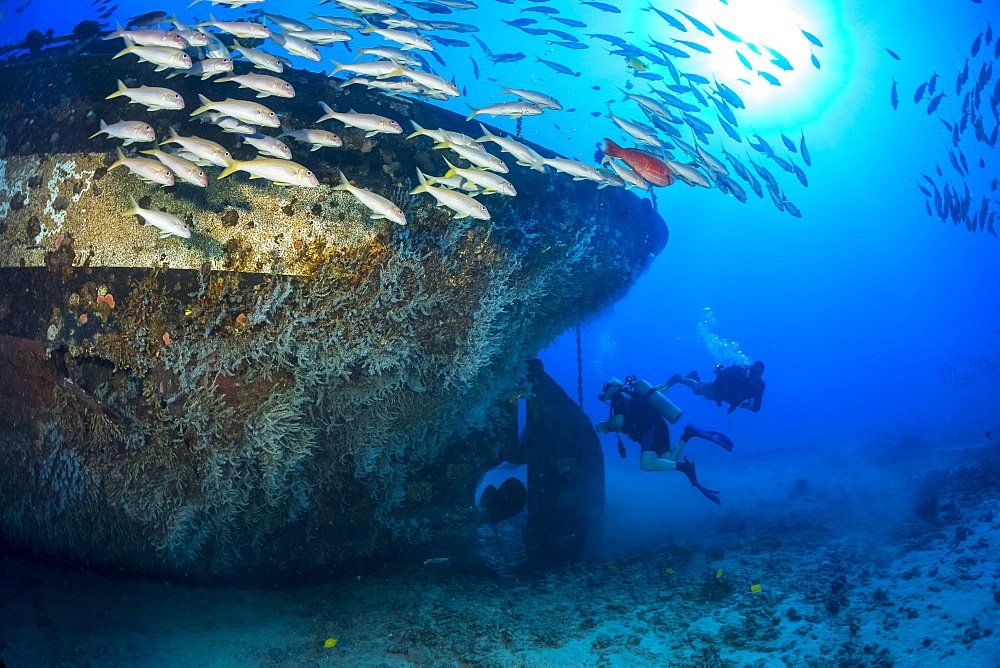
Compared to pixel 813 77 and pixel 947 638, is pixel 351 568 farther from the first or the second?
pixel 813 77

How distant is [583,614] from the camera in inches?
192

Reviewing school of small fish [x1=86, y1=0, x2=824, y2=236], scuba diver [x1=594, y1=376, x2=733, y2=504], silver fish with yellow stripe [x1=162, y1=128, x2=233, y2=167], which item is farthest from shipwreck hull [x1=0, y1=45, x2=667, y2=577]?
scuba diver [x1=594, y1=376, x2=733, y2=504]

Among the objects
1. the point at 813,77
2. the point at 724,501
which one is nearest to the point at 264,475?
the point at 724,501

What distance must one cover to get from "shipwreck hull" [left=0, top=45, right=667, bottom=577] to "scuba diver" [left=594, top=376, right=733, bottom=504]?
482 centimetres

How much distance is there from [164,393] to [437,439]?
2934 mm

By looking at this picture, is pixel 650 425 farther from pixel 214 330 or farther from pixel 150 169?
pixel 150 169

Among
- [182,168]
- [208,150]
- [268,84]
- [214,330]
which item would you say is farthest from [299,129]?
[214,330]

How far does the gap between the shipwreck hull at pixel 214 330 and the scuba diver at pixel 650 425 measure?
15.8 ft

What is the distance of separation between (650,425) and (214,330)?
7828 mm

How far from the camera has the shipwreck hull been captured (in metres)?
3.70

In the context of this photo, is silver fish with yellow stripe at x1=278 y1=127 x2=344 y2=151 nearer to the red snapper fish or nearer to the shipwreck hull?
the shipwreck hull

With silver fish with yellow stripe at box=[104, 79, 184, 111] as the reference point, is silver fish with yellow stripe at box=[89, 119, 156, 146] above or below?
below

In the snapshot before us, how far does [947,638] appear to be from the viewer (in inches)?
154

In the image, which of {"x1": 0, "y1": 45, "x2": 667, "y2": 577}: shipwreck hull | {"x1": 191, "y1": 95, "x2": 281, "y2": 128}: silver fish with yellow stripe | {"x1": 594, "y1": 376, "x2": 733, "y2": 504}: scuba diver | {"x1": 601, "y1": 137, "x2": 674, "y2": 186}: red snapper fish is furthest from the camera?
{"x1": 594, "y1": 376, "x2": 733, "y2": 504}: scuba diver
